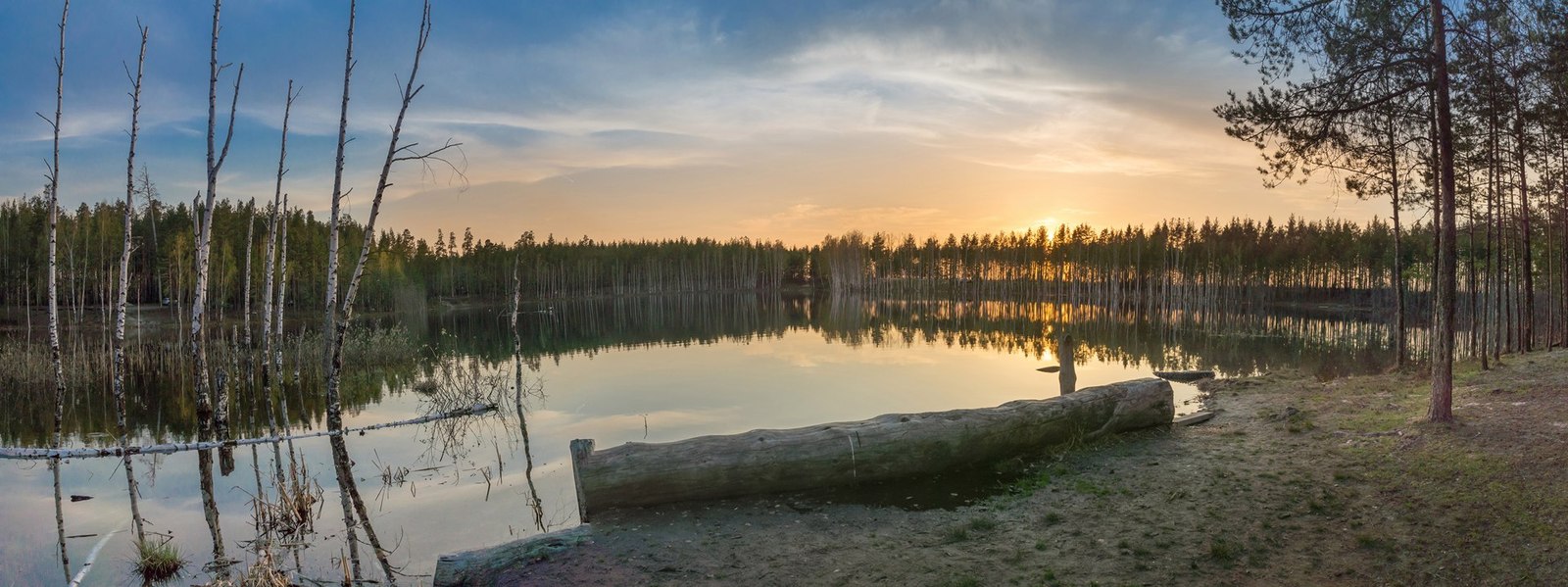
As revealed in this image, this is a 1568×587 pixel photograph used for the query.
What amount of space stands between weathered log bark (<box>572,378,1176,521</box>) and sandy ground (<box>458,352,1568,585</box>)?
264 millimetres

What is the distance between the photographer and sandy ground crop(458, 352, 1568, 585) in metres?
6.42

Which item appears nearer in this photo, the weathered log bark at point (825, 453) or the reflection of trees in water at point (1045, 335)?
the weathered log bark at point (825, 453)

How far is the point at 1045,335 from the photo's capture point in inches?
1649

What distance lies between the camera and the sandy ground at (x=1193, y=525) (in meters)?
6.42

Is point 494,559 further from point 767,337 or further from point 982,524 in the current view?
point 767,337

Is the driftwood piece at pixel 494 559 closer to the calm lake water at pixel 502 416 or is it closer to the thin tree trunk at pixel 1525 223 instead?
the calm lake water at pixel 502 416

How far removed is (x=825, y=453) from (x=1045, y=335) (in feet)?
116

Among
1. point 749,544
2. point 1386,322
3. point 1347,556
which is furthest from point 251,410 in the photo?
point 1386,322

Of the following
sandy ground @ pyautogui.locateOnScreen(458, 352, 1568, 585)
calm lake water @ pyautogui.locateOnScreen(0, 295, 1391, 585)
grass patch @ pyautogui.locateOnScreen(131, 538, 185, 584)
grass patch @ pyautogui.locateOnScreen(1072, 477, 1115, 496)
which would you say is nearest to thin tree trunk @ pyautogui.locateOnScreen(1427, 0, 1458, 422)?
sandy ground @ pyautogui.locateOnScreen(458, 352, 1568, 585)

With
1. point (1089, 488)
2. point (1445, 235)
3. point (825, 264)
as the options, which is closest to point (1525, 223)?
point (1445, 235)

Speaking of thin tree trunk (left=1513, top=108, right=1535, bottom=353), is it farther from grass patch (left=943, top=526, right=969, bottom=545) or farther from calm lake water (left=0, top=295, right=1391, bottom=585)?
grass patch (left=943, top=526, right=969, bottom=545)

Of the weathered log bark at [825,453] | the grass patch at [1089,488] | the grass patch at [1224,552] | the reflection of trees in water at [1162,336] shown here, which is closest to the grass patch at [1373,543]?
the grass patch at [1224,552]

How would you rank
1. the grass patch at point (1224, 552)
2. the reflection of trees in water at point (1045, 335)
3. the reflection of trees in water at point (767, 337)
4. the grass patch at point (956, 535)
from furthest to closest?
the reflection of trees in water at point (1045, 335) → the reflection of trees in water at point (767, 337) → the grass patch at point (956, 535) → the grass patch at point (1224, 552)

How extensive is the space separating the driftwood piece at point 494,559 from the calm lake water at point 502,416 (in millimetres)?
1642
